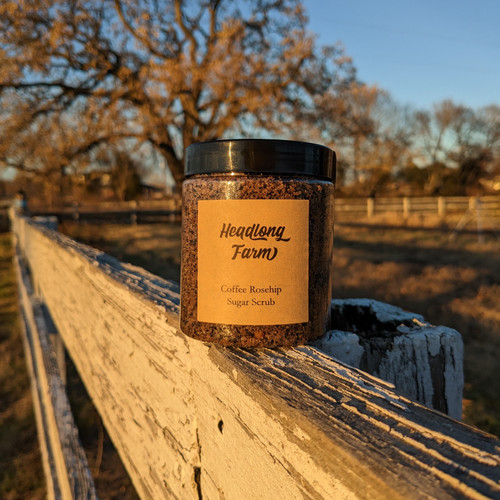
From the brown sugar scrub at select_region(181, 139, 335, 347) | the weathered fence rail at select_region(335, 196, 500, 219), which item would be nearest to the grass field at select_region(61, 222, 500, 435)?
the brown sugar scrub at select_region(181, 139, 335, 347)

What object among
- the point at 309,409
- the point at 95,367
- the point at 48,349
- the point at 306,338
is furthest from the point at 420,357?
the point at 48,349

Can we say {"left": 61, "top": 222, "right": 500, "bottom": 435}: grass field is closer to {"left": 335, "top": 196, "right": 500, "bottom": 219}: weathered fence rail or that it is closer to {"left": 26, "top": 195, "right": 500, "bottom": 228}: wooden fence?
{"left": 26, "top": 195, "right": 500, "bottom": 228}: wooden fence

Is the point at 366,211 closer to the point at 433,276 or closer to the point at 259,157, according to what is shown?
the point at 433,276

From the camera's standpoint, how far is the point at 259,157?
2.31 ft

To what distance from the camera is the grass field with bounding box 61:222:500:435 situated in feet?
11.5

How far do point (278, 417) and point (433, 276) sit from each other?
6873 millimetres

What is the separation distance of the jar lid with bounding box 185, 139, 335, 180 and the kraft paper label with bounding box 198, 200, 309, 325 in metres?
0.06

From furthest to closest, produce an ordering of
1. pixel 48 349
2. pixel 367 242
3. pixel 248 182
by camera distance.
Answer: pixel 367 242
pixel 48 349
pixel 248 182


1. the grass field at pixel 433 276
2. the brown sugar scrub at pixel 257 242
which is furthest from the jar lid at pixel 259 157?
the grass field at pixel 433 276

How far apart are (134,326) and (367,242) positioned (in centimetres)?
1120

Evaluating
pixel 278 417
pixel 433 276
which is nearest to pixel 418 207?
pixel 433 276

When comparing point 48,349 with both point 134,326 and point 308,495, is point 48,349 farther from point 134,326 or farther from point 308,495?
point 308,495

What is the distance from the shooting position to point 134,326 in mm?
1182

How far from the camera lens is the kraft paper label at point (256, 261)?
694 millimetres
